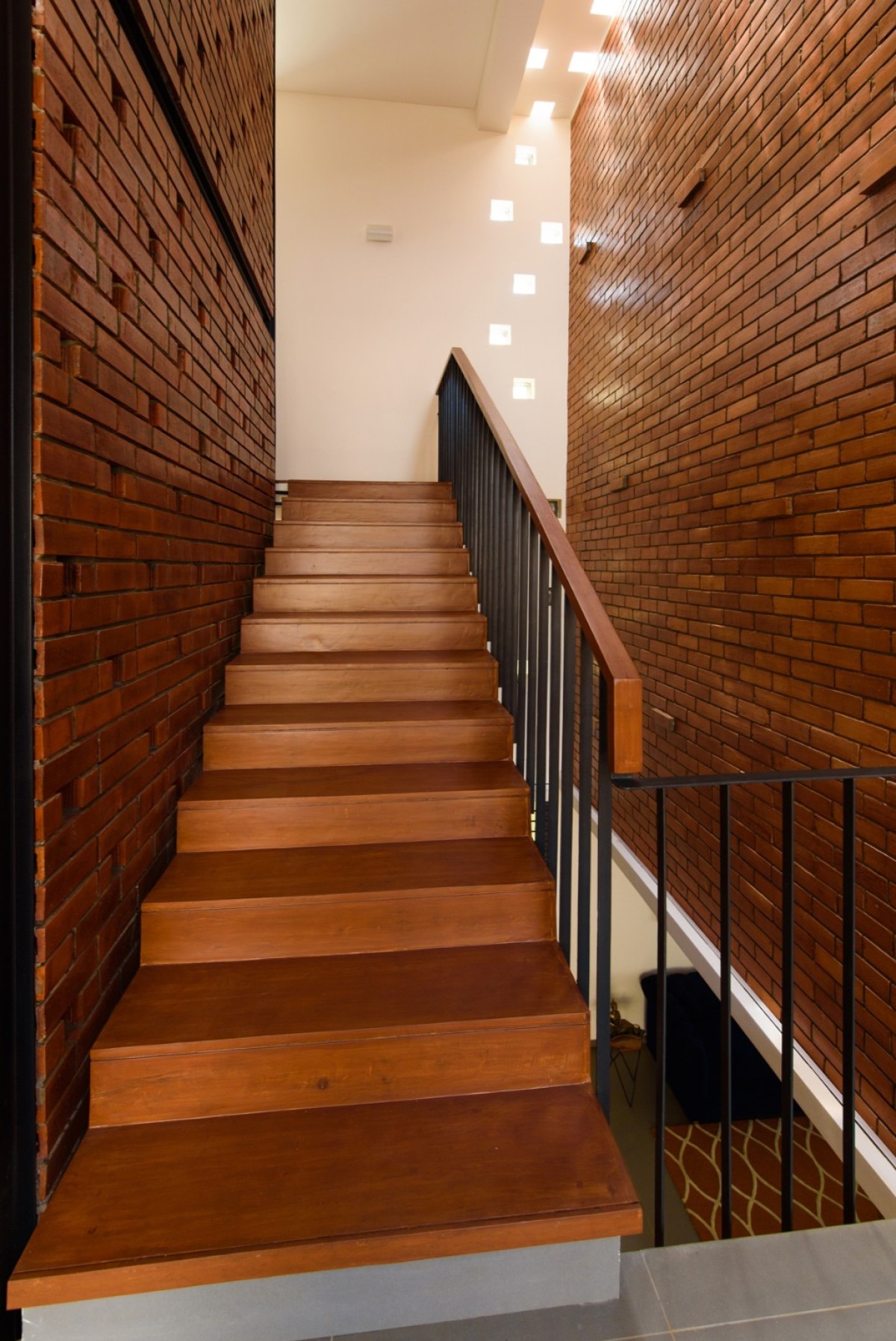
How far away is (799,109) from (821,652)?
7.00 ft

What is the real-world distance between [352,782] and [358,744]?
0.20 meters

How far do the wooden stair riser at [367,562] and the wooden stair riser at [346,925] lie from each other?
5.79 feet

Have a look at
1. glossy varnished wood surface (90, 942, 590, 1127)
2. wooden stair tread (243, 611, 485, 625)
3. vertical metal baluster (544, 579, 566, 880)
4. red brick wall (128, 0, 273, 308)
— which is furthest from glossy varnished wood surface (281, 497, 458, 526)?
glossy varnished wood surface (90, 942, 590, 1127)

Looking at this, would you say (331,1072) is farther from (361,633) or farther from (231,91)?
(231,91)

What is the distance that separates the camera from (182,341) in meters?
2.00

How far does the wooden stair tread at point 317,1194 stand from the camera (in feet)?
3.75

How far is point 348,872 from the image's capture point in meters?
1.86

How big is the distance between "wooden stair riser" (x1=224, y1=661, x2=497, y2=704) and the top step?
164 cm

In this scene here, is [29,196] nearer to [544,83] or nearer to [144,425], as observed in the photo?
[144,425]

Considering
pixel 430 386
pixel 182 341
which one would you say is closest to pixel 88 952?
pixel 182 341

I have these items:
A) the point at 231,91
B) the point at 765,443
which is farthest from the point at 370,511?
the point at 765,443

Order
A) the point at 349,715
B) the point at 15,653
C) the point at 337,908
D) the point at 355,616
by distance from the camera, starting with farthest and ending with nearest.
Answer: the point at 355,616 → the point at 349,715 → the point at 337,908 → the point at 15,653

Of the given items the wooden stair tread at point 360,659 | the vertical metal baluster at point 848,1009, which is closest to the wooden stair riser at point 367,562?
the wooden stair tread at point 360,659

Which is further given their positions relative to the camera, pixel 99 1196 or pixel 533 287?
pixel 533 287
